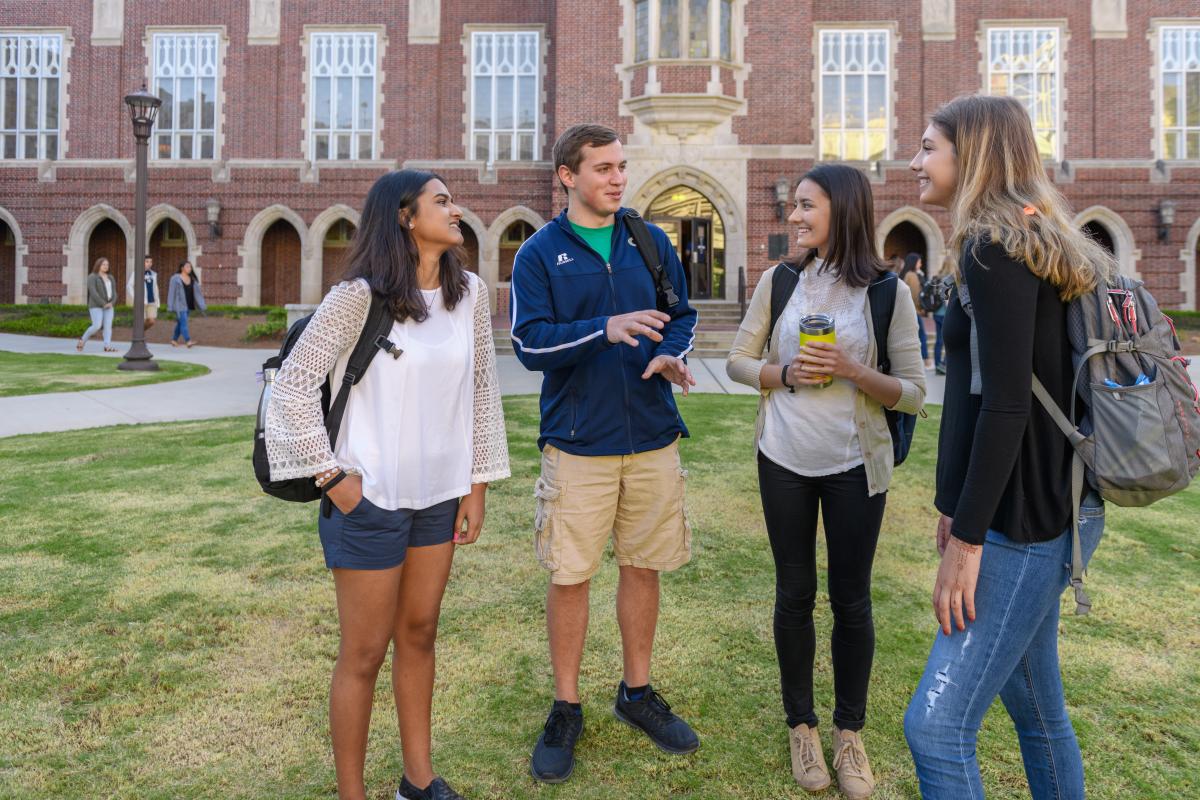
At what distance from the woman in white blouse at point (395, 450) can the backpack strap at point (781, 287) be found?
3.22ft

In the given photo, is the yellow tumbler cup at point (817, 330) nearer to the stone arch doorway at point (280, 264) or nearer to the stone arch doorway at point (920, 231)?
the stone arch doorway at point (920, 231)

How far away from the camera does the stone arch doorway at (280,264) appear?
2341 cm

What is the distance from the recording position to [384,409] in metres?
2.11

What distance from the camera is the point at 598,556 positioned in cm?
273

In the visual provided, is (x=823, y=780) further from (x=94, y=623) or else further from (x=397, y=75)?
(x=397, y=75)

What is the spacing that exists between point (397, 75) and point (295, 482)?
22.6m

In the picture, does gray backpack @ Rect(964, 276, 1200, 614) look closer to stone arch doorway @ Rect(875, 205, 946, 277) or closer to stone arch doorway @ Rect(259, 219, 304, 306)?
stone arch doorway @ Rect(875, 205, 946, 277)

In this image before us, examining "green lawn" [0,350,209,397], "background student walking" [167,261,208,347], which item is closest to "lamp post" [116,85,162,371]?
"green lawn" [0,350,209,397]

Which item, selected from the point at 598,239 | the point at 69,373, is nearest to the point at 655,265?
the point at 598,239

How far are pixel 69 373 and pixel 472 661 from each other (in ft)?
36.4

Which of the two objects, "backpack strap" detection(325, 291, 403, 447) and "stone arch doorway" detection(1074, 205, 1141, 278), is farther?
"stone arch doorway" detection(1074, 205, 1141, 278)

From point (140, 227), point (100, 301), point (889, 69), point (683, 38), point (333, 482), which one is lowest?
point (333, 482)

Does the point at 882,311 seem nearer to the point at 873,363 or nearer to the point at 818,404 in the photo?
the point at 873,363

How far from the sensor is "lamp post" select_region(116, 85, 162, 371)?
1224cm
